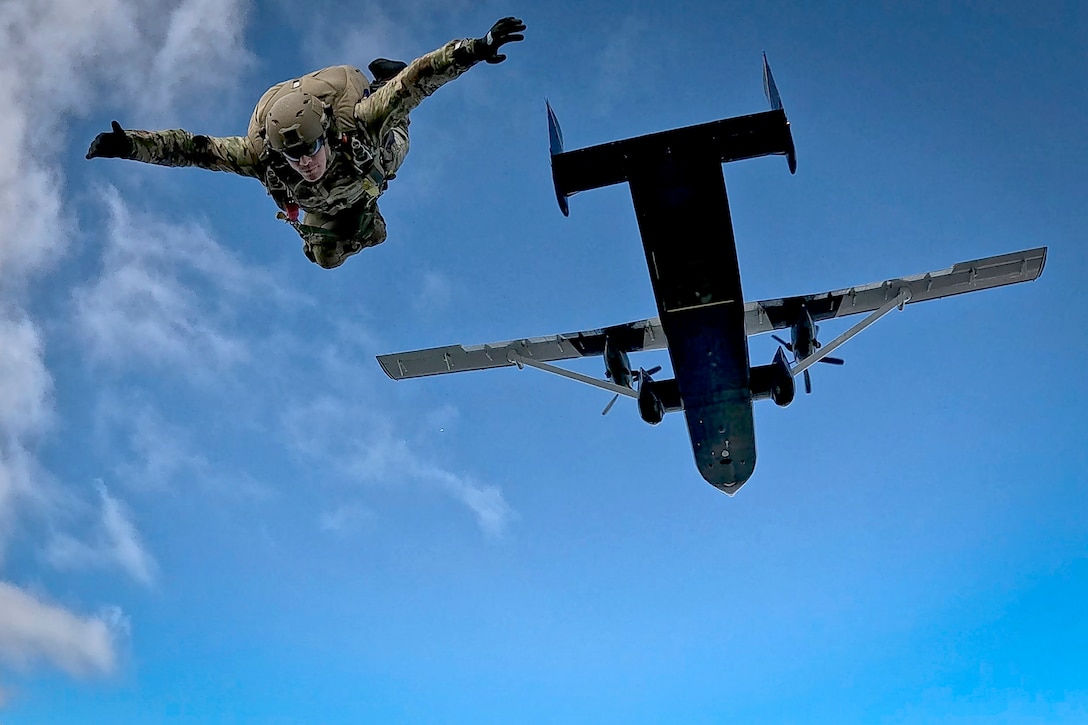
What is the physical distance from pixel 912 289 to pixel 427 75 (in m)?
13.6

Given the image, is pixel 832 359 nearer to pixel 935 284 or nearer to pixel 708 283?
pixel 935 284

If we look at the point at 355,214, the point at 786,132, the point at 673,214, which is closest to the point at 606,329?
the point at 673,214

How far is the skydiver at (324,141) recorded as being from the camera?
1123 centimetres

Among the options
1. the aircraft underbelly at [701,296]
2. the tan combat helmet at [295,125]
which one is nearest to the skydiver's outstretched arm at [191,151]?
the tan combat helmet at [295,125]

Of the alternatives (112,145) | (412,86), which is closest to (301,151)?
(412,86)

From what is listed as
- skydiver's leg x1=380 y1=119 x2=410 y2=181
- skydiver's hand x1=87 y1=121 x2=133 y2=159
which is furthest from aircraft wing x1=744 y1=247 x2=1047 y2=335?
skydiver's hand x1=87 y1=121 x2=133 y2=159

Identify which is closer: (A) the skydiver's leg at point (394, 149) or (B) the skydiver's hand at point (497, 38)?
(B) the skydiver's hand at point (497, 38)

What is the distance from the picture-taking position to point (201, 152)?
39.5 ft

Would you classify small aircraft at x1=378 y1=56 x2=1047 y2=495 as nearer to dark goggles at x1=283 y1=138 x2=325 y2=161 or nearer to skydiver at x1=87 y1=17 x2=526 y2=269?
skydiver at x1=87 y1=17 x2=526 y2=269

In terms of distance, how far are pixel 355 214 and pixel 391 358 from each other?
1102 centimetres

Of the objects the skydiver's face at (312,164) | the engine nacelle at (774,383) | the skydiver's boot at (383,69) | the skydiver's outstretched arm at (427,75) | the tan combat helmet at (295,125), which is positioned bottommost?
the skydiver's face at (312,164)

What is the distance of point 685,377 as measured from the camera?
744 inches

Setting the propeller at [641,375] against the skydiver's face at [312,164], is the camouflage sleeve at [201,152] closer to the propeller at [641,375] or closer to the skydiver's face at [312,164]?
the skydiver's face at [312,164]

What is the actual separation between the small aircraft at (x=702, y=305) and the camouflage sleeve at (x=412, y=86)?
4.27 meters
